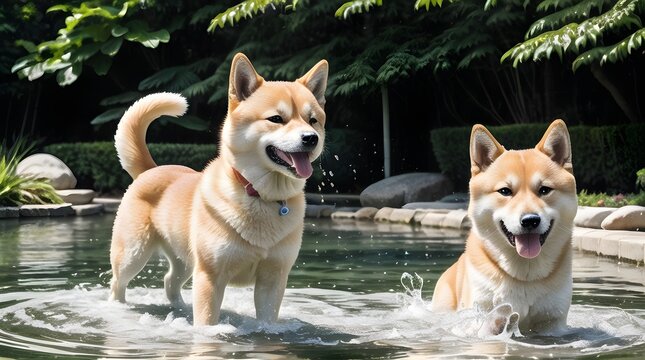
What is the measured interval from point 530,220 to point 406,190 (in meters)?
12.8

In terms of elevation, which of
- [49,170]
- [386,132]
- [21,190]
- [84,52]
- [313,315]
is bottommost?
[313,315]

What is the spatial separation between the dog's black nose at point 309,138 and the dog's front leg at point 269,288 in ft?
2.58

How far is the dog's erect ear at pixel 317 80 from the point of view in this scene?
6.26m

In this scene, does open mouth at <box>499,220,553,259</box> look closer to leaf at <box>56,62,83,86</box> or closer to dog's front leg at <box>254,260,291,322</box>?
dog's front leg at <box>254,260,291,322</box>

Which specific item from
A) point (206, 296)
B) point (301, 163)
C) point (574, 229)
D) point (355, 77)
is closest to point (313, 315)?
point (206, 296)

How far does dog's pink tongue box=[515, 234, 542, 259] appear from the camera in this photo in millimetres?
5496

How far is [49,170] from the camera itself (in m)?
19.8

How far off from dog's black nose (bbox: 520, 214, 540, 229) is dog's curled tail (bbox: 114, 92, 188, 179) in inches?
110

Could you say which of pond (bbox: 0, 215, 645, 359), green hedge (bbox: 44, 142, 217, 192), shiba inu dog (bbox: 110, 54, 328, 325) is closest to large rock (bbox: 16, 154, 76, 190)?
green hedge (bbox: 44, 142, 217, 192)

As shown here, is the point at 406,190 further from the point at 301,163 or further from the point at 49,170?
the point at 301,163

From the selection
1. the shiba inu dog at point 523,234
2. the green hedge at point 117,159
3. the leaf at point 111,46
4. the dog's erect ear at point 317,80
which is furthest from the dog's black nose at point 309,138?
the leaf at point 111,46

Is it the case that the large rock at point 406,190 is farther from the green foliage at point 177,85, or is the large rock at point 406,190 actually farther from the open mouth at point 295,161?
the open mouth at point 295,161

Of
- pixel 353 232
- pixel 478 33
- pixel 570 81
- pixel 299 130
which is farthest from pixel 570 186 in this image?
pixel 570 81

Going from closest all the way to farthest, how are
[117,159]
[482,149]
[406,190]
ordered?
[482,149], [406,190], [117,159]
